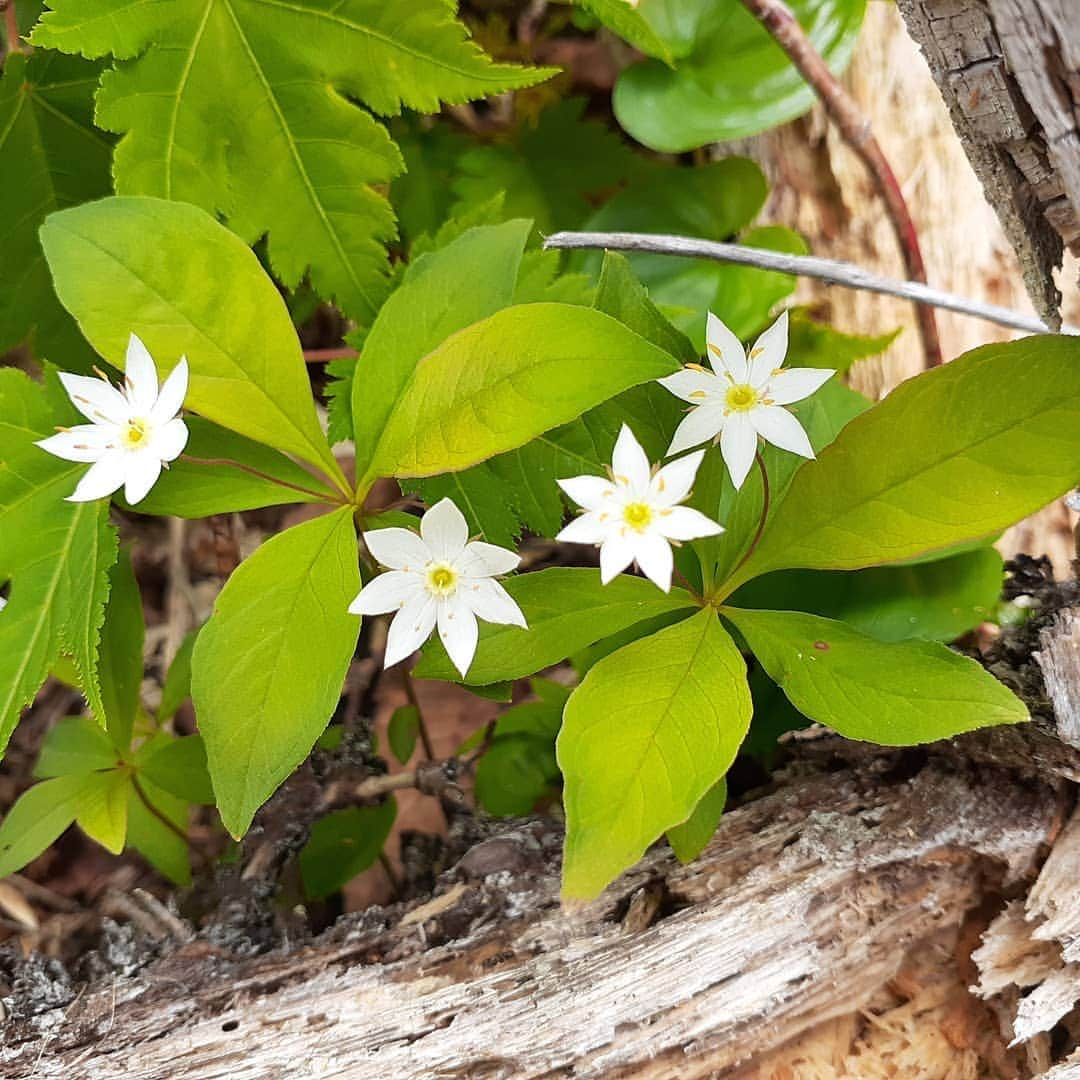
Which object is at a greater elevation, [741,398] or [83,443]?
[83,443]

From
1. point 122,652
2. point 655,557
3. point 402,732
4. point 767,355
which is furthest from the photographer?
point 402,732

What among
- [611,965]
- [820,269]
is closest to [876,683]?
[611,965]

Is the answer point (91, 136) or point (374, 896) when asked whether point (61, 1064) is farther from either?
point (91, 136)

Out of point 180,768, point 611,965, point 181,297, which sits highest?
point 181,297

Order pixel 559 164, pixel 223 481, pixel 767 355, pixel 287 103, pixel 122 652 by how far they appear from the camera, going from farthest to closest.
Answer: pixel 559 164
pixel 122 652
pixel 287 103
pixel 223 481
pixel 767 355

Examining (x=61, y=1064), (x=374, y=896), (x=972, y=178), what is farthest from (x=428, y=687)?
(x=972, y=178)

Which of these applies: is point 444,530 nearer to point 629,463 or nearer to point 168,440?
point 629,463

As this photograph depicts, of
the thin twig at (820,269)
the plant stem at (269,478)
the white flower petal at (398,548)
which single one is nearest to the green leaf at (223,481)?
the plant stem at (269,478)

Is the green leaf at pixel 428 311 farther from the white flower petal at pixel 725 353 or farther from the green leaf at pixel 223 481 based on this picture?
the white flower petal at pixel 725 353
